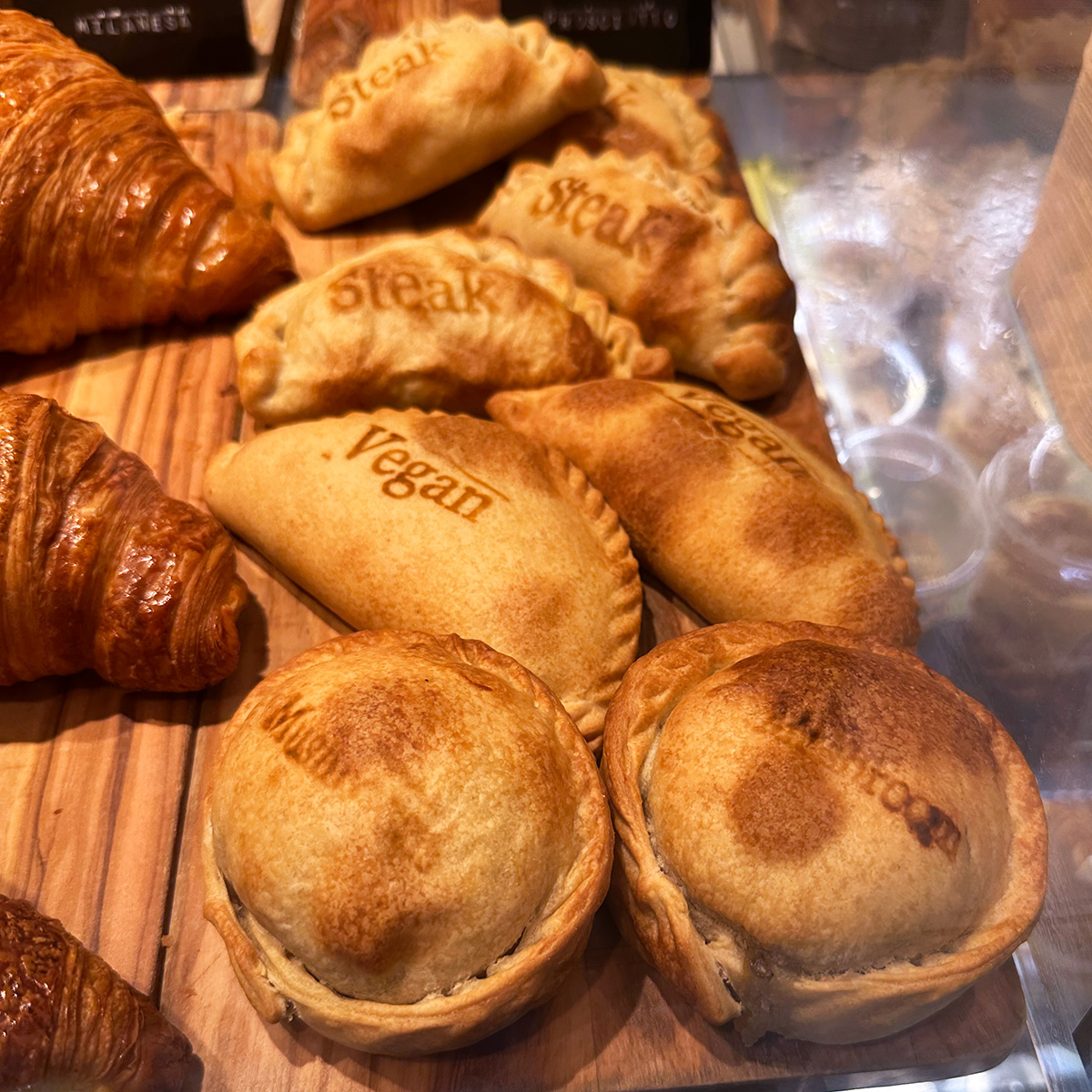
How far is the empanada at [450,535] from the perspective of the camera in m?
1.23

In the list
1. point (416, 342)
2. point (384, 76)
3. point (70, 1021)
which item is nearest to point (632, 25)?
point (384, 76)

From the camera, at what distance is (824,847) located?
927mm

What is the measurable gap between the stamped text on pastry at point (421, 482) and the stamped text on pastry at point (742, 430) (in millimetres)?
325

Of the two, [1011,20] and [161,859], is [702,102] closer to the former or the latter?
[1011,20]

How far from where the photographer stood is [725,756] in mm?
990

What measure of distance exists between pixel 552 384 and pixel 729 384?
0.30m

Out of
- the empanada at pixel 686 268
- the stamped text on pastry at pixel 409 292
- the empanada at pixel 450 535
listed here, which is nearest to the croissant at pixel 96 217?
the stamped text on pastry at pixel 409 292

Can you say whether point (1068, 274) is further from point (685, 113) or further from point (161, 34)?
point (161, 34)

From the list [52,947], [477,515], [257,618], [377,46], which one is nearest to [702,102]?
[377,46]

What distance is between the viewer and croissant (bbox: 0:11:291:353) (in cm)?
158

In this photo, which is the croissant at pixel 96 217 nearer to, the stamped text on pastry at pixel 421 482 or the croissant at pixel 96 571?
the croissant at pixel 96 571

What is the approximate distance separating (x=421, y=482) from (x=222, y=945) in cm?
58

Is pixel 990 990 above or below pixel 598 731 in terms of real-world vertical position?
below

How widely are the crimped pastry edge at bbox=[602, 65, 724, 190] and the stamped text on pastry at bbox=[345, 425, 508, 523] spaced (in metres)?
0.89
